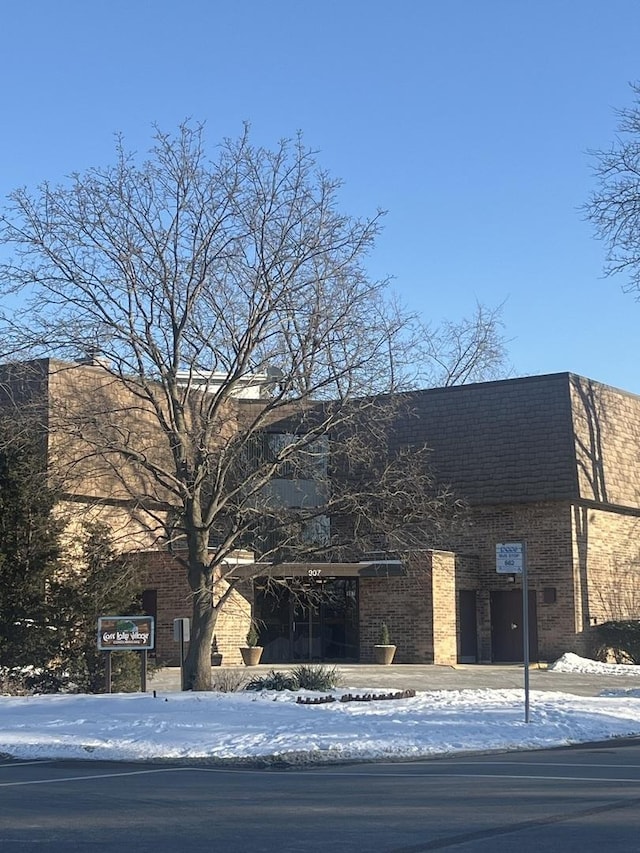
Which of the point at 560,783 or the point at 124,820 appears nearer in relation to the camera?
the point at 124,820

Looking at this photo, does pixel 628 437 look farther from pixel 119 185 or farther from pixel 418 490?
pixel 119 185

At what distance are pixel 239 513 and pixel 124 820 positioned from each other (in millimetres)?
12300

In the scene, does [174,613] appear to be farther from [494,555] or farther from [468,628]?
[494,555]

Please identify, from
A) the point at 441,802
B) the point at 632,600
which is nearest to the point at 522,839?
the point at 441,802

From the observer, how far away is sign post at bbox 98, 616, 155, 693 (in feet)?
70.7

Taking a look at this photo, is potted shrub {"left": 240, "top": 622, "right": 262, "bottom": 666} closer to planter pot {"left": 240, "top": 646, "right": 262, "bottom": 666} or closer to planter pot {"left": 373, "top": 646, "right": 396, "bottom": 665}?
planter pot {"left": 240, "top": 646, "right": 262, "bottom": 666}

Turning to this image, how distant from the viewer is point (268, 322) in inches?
875

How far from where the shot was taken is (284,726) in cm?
1725

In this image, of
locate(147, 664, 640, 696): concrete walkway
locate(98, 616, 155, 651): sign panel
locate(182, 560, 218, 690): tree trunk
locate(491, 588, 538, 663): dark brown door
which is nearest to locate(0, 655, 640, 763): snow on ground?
locate(98, 616, 155, 651): sign panel

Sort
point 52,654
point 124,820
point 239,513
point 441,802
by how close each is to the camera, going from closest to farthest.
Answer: point 124,820 → point 441,802 → point 239,513 → point 52,654

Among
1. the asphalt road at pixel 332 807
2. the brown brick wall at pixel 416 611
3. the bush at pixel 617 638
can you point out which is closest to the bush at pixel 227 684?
the asphalt road at pixel 332 807

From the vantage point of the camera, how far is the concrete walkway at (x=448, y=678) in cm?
2583

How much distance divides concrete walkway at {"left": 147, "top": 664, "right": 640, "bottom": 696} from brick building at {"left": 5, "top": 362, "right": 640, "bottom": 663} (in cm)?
208

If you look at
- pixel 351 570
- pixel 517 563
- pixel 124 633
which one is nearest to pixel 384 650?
pixel 351 570
